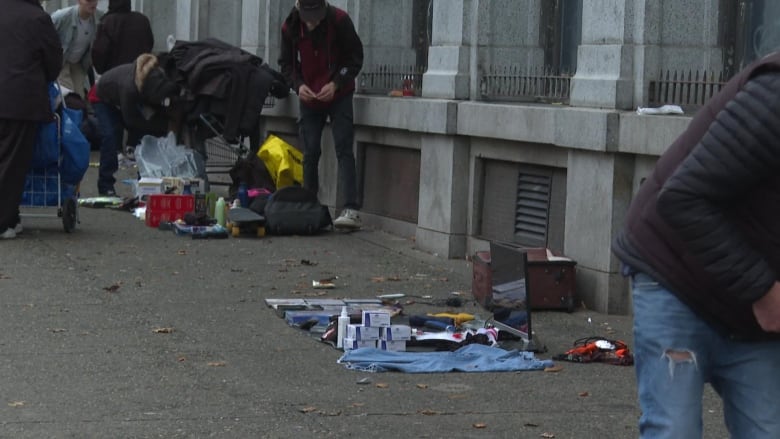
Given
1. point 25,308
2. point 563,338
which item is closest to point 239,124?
point 25,308

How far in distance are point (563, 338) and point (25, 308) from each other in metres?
3.21

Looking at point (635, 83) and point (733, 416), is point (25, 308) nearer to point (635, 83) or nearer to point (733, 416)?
point (635, 83)

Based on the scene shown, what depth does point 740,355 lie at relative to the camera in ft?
12.2

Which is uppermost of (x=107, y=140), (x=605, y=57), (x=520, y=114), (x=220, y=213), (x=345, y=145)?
(x=605, y=57)

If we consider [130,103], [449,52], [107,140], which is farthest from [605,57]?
[107,140]

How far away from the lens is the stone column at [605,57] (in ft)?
32.0

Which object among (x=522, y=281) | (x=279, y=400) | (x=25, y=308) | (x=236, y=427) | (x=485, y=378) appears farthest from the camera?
(x=25, y=308)

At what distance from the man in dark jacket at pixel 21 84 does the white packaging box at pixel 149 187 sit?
101 inches

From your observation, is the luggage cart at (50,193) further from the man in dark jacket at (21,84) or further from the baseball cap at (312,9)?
the baseball cap at (312,9)

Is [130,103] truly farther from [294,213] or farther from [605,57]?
[605,57]

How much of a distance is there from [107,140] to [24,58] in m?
4.16

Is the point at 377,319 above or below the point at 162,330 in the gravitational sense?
above

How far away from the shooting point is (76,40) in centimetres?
1945

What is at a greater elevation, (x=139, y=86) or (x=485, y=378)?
(x=139, y=86)
